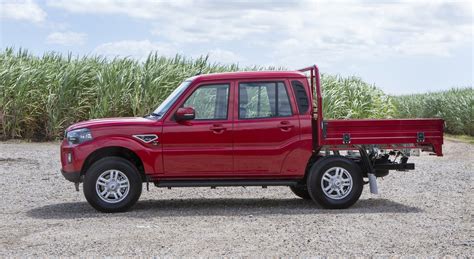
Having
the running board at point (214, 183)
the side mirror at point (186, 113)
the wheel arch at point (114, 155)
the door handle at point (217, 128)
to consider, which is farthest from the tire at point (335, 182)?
the wheel arch at point (114, 155)

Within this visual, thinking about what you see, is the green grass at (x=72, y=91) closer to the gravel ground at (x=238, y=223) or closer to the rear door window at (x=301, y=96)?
the gravel ground at (x=238, y=223)

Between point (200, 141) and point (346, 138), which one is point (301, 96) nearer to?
point (346, 138)

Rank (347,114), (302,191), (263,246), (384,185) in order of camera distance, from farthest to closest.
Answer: (347,114), (384,185), (302,191), (263,246)

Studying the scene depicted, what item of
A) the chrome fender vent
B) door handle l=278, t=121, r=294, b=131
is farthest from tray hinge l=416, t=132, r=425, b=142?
the chrome fender vent

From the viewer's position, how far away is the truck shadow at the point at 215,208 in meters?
10.6

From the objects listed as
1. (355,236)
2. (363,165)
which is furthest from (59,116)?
(355,236)

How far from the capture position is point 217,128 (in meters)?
10.8

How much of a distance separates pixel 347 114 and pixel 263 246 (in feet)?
62.2

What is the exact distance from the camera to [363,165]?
11383 mm

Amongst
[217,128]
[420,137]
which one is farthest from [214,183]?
[420,137]

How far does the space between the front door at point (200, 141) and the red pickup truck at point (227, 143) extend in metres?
0.01

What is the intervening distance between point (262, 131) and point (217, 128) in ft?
2.11

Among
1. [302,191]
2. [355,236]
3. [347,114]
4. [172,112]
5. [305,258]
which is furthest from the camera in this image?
[347,114]

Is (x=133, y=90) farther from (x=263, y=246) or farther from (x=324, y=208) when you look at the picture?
(x=263, y=246)
